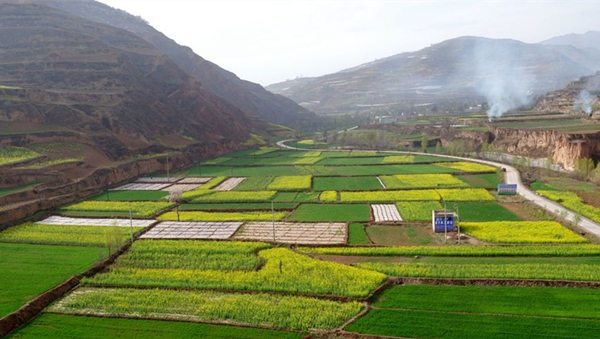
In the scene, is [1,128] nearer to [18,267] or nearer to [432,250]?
[18,267]

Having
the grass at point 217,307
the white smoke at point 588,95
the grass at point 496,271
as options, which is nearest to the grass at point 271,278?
the grass at point 217,307

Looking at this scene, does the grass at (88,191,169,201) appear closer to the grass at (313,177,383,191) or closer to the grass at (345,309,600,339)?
the grass at (313,177,383,191)

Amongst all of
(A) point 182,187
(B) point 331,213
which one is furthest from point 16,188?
(B) point 331,213

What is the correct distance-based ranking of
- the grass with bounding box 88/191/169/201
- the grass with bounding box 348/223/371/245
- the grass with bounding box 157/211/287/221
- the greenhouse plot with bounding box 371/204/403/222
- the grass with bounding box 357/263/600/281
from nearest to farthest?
1. the grass with bounding box 357/263/600/281
2. the grass with bounding box 348/223/371/245
3. the greenhouse plot with bounding box 371/204/403/222
4. the grass with bounding box 157/211/287/221
5. the grass with bounding box 88/191/169/201

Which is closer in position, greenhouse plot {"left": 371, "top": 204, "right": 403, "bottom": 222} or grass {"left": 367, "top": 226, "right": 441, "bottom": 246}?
grass {"left": 367, "top": 226, "right": 441, "bottom": 246}

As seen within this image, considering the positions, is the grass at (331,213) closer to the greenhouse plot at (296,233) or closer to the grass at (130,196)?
the greenhouse plot at (296,233)

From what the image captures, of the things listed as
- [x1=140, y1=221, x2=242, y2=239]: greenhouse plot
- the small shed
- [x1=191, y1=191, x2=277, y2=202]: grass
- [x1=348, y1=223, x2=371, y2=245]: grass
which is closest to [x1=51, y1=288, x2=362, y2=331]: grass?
[x1=140, y1=221, x2=242, y2=239]: greenhouse plot

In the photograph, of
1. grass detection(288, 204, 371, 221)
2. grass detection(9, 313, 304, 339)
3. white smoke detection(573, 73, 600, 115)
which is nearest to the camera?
grass detection(9, 313, 304, 339)
